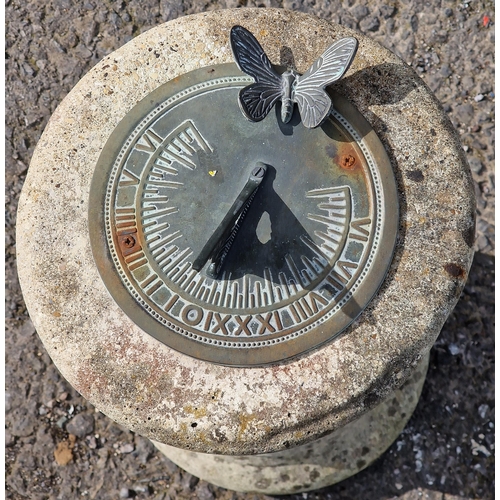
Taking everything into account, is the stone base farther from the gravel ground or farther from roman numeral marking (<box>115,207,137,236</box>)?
roman numeral marking (<box>115,207,137,236</box>)

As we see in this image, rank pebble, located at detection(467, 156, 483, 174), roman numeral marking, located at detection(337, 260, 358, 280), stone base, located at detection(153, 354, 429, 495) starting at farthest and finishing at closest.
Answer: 1. pebble, located at detection(467, 156, 483, 174)
2. stone base, located at detection(153, 354, 429, 495)
3. roman numeral marking, located at detection(337, 260, 358, 280)

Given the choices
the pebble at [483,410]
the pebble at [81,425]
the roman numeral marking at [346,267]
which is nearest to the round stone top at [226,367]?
the roman numeral marking at [346,267]

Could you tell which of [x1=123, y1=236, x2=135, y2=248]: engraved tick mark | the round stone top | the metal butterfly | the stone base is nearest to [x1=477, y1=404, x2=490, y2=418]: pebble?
the stone base

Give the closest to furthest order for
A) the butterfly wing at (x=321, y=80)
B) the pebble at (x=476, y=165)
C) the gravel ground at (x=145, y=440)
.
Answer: the butterfly wing at (x=321, y=80) < the gravel ground at (x=145, y=440) < the pebble at (x=476, y=165)

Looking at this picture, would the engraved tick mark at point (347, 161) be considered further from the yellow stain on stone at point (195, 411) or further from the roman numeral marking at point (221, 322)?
the yellow stain on stone at point (195, 411)

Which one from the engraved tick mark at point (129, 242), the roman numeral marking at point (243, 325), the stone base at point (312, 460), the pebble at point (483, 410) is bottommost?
the stone base at point (312, 460)

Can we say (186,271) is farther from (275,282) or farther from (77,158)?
(77,158)

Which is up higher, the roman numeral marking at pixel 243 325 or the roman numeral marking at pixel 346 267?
the roman numeral marking at pixel 346 267

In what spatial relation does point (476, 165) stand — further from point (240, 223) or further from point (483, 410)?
point (240, 223)
